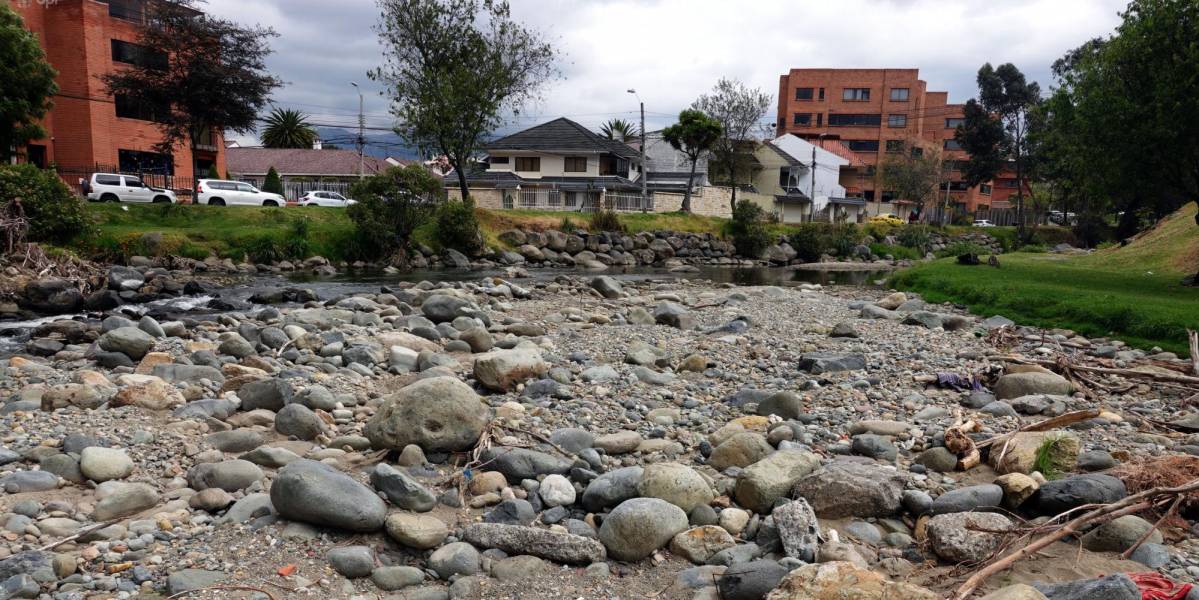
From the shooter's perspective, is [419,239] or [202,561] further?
[419,239]

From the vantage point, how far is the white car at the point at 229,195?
38.0 meters

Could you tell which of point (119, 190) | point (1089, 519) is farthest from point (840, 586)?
point (119, 190)

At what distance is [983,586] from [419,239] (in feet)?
101

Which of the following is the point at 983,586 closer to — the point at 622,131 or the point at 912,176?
the point at 912,176

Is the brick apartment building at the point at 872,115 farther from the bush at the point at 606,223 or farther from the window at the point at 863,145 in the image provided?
the bush at the point at 606,223

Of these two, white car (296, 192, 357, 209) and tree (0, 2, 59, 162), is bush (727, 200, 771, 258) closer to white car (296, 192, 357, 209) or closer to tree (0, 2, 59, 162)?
white car (296, 192, 357, 209)

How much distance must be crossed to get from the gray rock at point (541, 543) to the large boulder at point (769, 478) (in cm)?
133

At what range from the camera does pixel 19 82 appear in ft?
90.8

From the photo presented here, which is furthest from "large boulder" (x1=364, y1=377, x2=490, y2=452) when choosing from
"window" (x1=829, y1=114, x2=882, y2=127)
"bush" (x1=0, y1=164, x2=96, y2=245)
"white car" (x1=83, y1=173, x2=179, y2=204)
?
"window" (x1=829, y1=114, x2=882, y2=127)

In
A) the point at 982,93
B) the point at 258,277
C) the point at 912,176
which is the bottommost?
the point at 258,277

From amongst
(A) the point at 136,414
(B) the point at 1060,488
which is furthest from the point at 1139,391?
(A) the point at 136,414

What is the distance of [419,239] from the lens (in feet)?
108

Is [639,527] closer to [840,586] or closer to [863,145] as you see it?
[840,586]

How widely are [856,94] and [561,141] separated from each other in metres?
43.8
